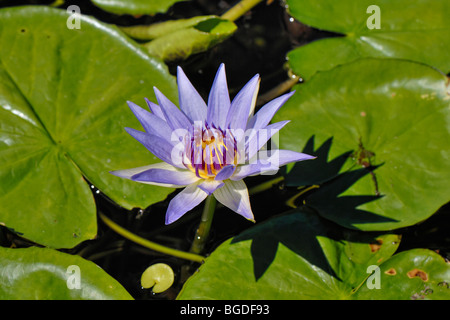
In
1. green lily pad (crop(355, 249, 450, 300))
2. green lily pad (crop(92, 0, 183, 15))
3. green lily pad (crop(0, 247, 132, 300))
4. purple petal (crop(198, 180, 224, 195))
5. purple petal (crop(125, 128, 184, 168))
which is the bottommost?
green lily pad (crop(355, 249, 450, 300))

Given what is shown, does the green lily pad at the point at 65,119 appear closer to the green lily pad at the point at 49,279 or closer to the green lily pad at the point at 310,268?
the green lily pad at the point at 49,279

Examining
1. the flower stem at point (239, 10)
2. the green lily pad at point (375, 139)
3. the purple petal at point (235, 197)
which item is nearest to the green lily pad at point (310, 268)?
the green lily pad at point (375, 139)

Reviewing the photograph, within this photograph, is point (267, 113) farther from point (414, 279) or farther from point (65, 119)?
point (65, 119)

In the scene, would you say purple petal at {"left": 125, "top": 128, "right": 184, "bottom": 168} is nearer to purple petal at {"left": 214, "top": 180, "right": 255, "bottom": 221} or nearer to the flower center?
the flower center

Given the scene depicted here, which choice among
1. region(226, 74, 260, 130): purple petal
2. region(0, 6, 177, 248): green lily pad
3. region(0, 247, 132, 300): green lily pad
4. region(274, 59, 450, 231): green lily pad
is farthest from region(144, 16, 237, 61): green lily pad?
region(0, 247, 132, 300): green lily pad

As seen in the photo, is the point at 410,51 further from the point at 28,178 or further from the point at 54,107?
the point at 28,178
